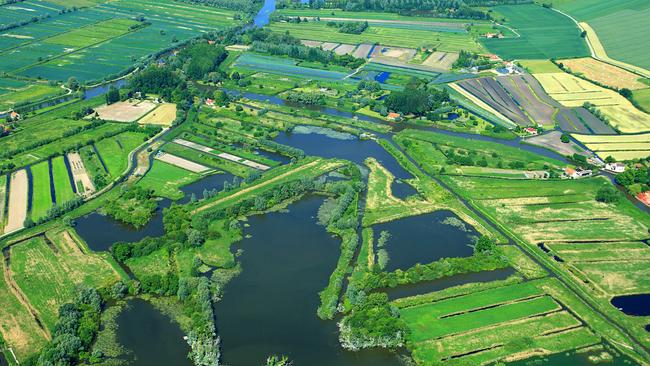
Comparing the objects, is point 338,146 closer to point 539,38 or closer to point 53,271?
point 53,271

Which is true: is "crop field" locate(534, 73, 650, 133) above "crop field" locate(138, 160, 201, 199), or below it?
above

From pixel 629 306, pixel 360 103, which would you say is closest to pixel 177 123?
pixel 360 103

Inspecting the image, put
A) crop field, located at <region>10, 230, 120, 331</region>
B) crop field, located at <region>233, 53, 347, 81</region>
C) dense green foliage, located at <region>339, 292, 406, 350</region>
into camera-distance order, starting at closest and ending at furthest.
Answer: dense green foliage, located at <region>339, 292, 406, 350</region>
crop field, located at <region>10, 230, 120, 331</region>
crop field, located at <region>233, 53, 347, 81</region>

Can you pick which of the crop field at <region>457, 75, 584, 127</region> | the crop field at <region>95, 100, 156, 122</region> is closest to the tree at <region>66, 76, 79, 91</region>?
the crop field at <region>95, 100, 156, 122</region>

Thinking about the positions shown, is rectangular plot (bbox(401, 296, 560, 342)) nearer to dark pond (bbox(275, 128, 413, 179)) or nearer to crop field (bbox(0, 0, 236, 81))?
dark pond (bbox(275, 128, 413, 179))

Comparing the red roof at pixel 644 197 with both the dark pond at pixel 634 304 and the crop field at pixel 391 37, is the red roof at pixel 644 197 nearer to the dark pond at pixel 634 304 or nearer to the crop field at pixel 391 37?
the dark pond at pixel 634 304

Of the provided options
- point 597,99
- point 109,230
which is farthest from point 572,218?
point 109,230
